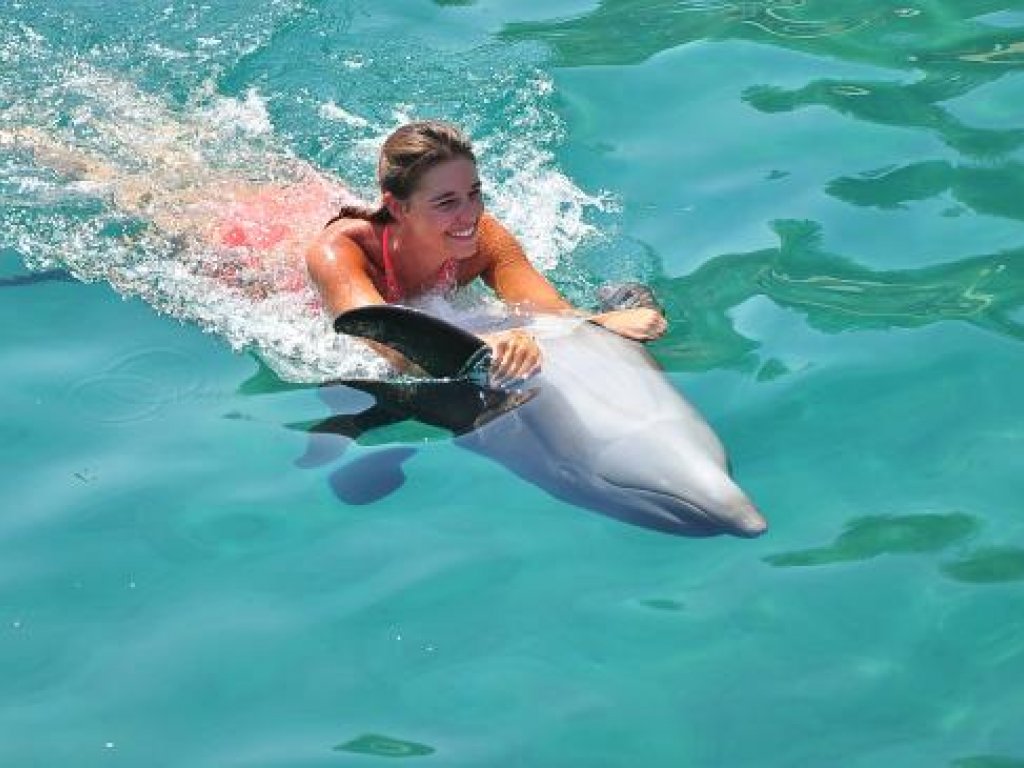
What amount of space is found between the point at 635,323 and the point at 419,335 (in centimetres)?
95

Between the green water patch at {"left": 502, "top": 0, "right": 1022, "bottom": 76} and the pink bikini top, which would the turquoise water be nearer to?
the green water patch at {"left": 502, "top": 0, "right": 1022, "bottom": 76}

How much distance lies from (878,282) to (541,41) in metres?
3.03

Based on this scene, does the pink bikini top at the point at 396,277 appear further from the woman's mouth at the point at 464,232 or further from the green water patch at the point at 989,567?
the green water patch at the point at 989,567

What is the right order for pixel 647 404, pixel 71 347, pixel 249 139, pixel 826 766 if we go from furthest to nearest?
pixel 249 139, pixel 71 347, pixel 647 404, pixel 826 766

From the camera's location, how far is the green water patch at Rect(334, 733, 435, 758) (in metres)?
5.02

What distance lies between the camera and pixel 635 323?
6.64m

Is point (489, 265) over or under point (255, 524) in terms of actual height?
over

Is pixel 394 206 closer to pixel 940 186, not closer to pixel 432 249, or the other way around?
pixel 432 249

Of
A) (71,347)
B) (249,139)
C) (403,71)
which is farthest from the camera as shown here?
(403,71)

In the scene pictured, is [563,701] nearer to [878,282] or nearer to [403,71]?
[878,282]

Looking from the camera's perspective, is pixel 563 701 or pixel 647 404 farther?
pixel 647 404

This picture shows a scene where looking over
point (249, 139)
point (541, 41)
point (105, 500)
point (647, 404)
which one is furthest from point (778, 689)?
point (541, 41)

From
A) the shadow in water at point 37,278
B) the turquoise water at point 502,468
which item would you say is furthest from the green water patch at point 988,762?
the shadow in water at point 37,278

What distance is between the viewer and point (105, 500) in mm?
6230
